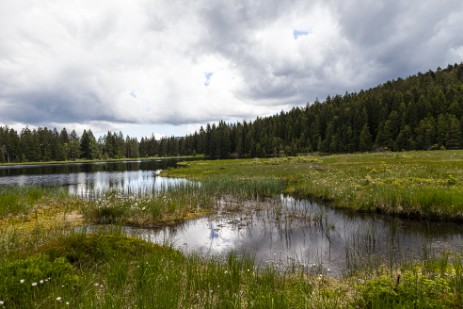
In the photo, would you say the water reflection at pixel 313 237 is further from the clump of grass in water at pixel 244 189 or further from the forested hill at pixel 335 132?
the forested hill at pixel 335 132

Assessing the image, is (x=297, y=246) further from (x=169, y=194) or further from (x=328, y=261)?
(x=169, y=194)

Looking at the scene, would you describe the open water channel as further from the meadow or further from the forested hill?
the forested hill

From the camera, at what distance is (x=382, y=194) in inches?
741

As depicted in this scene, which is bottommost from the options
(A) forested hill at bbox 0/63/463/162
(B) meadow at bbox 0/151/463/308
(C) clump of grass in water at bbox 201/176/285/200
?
(C) clump of grass in water at bbox 201/176/285/200

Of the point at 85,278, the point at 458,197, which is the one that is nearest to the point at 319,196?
the point at 458,197

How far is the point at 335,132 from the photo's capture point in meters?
120

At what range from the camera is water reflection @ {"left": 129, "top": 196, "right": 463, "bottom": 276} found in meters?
10.8

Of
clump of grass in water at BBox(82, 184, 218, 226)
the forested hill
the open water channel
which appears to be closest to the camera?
the open water channel

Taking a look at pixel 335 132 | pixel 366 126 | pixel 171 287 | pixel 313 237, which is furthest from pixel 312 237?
pixel 335 132

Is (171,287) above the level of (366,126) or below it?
below

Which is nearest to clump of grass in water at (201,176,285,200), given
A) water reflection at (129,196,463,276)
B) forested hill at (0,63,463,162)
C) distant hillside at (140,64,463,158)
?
water reflection at (129,196,463,276)

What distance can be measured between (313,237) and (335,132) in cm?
11350

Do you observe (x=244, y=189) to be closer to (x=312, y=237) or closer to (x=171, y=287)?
(x=312, y=237)

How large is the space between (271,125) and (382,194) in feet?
448
